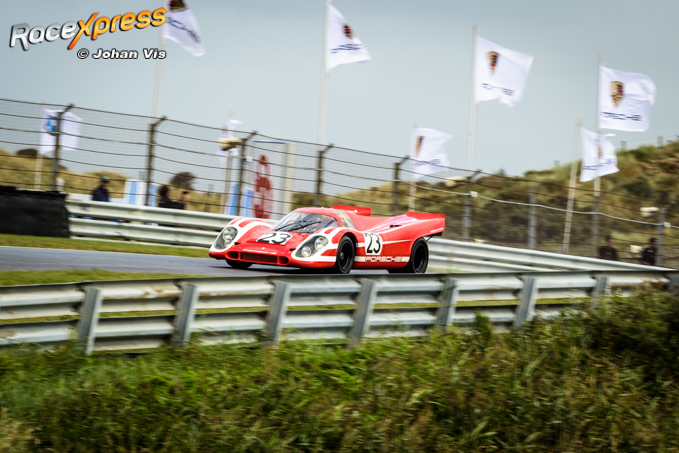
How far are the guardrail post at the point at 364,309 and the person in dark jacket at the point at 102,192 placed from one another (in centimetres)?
810

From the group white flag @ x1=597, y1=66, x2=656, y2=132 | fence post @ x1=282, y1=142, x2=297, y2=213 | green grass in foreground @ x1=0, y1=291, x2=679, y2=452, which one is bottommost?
green grass in foreground @ x1=0, y1=291, x2=679, y2=452

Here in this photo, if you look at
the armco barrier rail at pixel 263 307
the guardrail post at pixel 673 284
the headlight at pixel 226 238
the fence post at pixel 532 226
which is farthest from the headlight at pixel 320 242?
the fence post at pixel 532 226

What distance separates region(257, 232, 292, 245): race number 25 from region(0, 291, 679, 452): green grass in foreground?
11.4 ft

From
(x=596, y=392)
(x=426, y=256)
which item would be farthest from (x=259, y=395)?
(x=426, y=256)

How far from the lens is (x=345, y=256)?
970cm

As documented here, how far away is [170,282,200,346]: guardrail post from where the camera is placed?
5203 millimetres

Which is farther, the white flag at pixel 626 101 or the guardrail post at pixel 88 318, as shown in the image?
the white flag at pixel 626 101

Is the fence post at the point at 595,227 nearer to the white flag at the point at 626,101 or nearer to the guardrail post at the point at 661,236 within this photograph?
the guardrail post at the point at 661,236

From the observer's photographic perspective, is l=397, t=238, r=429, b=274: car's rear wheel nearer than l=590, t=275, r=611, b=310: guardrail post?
No

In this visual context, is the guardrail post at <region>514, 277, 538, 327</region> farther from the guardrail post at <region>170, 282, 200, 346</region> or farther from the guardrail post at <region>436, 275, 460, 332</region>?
the guardrail post at <region>170, 282, 200, 346</region>

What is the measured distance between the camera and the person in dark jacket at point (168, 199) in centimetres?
1272

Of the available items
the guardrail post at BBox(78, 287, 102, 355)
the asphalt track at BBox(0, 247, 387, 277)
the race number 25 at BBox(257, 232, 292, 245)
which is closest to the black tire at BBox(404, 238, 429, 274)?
the asphalt track at BBox(0, 247, 387, 277)

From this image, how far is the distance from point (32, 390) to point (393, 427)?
2.28 meters

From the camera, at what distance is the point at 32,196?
1086 cm
